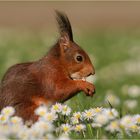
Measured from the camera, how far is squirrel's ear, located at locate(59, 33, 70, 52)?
6477mm

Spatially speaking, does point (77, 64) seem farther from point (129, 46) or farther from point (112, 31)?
point (112, 31)

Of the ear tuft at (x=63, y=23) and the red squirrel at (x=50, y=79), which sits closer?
the red squirrel at (x=50, y=79)

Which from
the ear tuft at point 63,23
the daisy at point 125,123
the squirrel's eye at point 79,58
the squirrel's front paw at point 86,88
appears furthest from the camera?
the squirrel's eye at point 79,58

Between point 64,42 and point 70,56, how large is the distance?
0.16 meters

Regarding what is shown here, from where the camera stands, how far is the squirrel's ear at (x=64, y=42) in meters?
6.48

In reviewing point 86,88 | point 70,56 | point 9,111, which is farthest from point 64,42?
point 9,111

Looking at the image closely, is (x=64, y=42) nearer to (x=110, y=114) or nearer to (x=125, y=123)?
(x=110, y=114)

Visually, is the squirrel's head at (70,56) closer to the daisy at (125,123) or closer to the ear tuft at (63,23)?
the ear tuft at (63,23)

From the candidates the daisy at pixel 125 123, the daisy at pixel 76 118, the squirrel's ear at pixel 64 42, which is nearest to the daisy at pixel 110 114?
the daisy at pixel 125 123

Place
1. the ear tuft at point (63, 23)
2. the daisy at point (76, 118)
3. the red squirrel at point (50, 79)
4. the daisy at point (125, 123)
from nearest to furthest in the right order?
the daisy at point (125, 123)
the daisy at point (76, 118)
the red squirrel at point (50, 79)
the ear tuft at point (63, 23)

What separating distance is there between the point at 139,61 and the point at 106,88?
289cm

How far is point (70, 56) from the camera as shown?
254 inches

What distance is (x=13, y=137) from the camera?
4859 millimetres

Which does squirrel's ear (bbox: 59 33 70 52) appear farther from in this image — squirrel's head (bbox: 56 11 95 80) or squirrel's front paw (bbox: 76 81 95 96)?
squirrel's front paw (bbox: 76 81 95 96)
